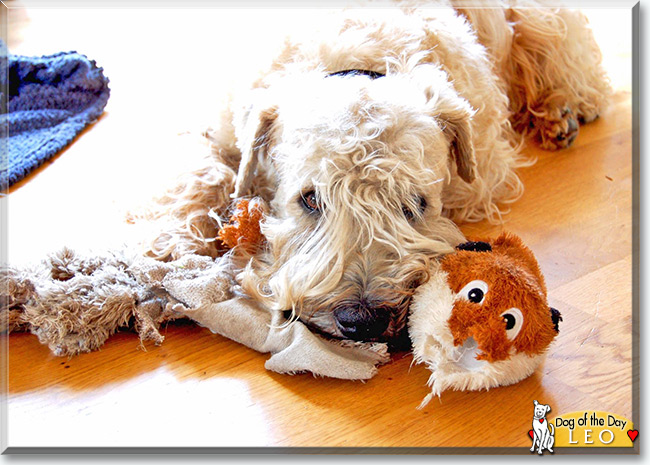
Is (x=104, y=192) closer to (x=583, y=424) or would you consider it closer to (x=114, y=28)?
(x=583, y=424)

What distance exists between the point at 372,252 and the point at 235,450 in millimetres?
Result: 721

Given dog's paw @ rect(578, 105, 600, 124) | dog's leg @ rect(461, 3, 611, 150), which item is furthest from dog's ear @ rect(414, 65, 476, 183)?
dog's paw @ rect(578, 105, 600, 124)

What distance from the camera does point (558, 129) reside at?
140 inches

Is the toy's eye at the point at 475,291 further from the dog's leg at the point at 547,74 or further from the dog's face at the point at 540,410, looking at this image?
the dog's leg at the point at 547,74

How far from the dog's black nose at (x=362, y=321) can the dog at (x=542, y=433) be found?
49cm

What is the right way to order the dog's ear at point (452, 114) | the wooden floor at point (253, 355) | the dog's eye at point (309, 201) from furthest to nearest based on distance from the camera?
1. the dog's ear at point (452, 114)
2. the dog's eye at point (309, 201)
3. the wooden floor at point (253, 355)

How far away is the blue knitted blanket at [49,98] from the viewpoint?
12.1 ft

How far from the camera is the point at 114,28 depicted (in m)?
5.60

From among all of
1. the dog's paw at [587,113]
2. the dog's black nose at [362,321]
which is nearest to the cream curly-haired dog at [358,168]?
the dog's black nose at [362,321]

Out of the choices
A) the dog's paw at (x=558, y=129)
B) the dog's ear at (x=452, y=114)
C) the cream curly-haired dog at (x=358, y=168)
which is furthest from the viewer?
the dog's paw at (x=558, y=129)

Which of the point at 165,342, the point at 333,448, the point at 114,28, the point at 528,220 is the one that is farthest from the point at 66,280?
the point at 114,28

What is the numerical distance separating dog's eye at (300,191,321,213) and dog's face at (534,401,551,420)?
0.90 metres

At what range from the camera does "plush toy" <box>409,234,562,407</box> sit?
1.75m

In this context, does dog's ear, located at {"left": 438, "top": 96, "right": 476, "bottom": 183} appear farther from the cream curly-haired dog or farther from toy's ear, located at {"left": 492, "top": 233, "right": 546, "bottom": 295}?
toy's ear, located at {"left": 492, "top": 233, "right": 546, "bottom": 295}
